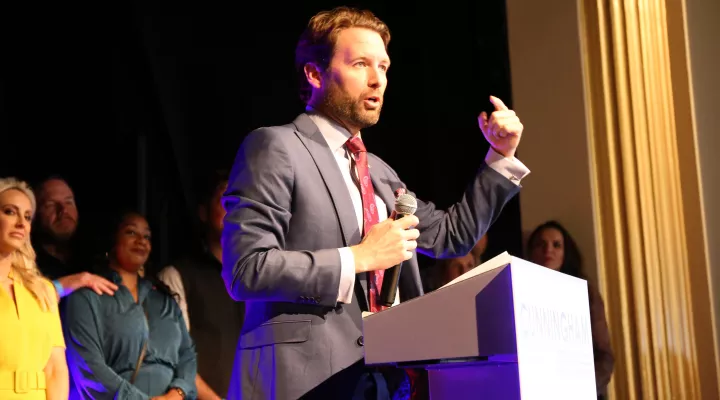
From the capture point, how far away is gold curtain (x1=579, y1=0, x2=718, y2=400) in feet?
10.2

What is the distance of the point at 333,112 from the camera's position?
2.09 meters

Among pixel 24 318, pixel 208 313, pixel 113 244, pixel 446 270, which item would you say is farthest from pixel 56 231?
pixel 446 270

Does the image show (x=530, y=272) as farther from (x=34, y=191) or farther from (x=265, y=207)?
(x=34, y=191)

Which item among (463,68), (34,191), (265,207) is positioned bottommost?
(265,207)

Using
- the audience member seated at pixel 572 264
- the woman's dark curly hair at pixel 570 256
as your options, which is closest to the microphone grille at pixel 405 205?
the audience member seated at pixel 572 264

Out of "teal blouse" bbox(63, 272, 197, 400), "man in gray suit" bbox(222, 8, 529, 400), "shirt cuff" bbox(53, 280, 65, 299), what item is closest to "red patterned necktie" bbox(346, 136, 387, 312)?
"man in gray suit" bbox(222, 8, 529, 400)

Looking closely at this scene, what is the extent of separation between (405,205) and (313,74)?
1.88ft

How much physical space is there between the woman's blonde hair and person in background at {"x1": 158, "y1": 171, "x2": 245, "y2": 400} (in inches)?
27.3

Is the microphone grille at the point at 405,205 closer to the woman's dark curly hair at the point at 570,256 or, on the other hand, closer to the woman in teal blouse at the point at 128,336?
the woman in teal blouse at the point at 128,336

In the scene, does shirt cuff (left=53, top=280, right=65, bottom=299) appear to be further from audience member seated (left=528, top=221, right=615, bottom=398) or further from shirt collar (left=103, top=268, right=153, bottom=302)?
audience member seated (left=528, top=221, right=615, bottom=398)

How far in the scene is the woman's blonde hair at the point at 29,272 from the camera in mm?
3257

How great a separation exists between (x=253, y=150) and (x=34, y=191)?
87.3 inches

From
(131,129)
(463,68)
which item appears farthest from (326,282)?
(463,68)

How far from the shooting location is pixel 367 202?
1.96 m
